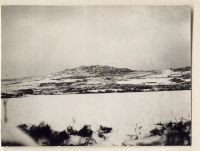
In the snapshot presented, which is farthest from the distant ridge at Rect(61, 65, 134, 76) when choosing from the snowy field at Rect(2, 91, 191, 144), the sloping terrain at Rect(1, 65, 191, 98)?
the snowy field at Rect(2, 91, 191, 144)

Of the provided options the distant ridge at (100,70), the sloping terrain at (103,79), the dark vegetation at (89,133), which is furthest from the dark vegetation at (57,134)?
the distant ridge at (100,70)

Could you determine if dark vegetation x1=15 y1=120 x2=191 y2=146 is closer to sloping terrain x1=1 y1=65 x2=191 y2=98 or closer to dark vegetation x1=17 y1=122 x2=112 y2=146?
dark vegetation x1=17 y1=122 x2=112 y2=146

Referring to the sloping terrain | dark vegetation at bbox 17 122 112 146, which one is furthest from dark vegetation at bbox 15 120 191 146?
the sloping terrain

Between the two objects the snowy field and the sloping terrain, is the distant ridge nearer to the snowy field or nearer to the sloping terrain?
the sloping terrain

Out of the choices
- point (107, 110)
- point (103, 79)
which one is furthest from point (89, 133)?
point (103, 79)

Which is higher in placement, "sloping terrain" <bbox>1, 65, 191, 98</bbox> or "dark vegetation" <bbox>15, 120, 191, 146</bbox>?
"sloping terrain" <bbox>1, 65, 191, 98</bbox>

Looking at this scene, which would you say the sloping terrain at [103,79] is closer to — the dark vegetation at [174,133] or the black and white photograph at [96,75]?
the black and white photograph at [96,75]

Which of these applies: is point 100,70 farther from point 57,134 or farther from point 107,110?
point 57,134

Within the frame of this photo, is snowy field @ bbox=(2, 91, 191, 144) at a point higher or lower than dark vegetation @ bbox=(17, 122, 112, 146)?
higher

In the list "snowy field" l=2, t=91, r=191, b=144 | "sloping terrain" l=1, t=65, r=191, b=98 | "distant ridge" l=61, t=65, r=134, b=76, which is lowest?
Answer: "snowy field" l=2, t=91, r=191, b=144
